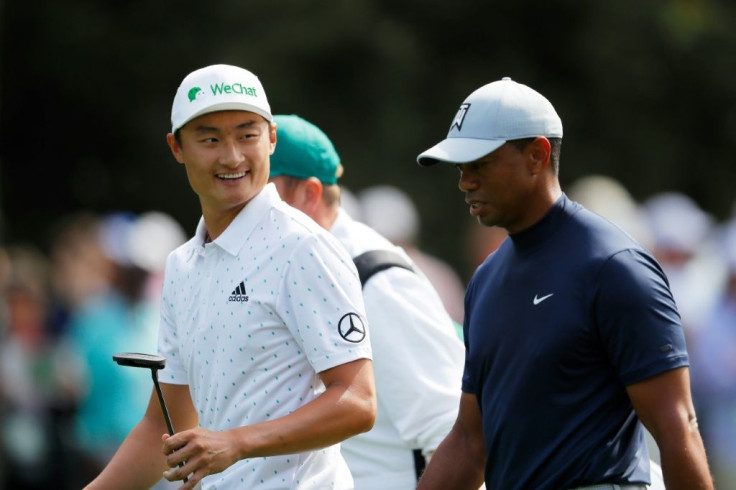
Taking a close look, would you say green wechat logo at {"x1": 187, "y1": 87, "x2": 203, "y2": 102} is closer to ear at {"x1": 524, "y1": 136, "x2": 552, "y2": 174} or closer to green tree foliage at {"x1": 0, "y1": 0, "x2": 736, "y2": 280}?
ear at {"x1": 524, "y1": 136, "x2": 552, "y2": 174}

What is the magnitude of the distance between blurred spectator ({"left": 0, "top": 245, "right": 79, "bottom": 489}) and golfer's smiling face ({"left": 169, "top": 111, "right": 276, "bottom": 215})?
8491mm

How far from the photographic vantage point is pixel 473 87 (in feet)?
71.5

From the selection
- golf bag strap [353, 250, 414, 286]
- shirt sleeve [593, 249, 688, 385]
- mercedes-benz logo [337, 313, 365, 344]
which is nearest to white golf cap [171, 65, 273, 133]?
mercedes-benz logo [337, 313, 365, 344]

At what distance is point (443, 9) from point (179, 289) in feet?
57.6

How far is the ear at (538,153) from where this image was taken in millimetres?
4789

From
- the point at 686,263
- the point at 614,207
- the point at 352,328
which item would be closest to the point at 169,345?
the point at 352,328

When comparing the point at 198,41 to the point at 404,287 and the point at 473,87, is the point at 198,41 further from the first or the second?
the point at 404,287

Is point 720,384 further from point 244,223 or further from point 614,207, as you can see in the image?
point 244,223

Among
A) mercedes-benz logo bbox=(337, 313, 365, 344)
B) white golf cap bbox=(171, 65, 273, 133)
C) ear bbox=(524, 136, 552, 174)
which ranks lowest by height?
mercedes-benz logo bbox=(337, 313, 365, 344)

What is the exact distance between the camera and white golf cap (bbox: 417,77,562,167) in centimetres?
477

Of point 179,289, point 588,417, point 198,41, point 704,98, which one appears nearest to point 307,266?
point 179,289

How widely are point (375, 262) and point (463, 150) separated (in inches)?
52.4

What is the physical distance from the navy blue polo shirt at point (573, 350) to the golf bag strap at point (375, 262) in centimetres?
116

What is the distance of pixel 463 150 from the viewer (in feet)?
15.7
